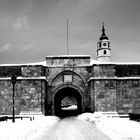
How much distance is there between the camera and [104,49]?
56.9m

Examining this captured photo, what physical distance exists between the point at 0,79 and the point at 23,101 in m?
2.78

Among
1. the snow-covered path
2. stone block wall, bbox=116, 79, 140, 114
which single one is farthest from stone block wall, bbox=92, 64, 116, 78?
the snow-covered path

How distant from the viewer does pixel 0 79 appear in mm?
24953

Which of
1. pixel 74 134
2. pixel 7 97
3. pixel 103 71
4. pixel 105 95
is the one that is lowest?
pixel 74 134

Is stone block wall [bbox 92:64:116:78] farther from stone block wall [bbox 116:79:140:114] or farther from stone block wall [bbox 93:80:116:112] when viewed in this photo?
stone block wall [bbox 116:79:140:114]

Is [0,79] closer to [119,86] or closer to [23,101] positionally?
[23,101]

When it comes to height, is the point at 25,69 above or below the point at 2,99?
above

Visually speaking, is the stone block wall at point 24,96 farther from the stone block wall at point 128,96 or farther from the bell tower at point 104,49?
the bell tower at point 104,49

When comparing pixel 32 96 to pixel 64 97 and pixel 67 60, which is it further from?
pixel 64 97

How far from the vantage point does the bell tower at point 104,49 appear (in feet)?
186

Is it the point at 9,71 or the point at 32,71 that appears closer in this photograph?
the point at 32,71

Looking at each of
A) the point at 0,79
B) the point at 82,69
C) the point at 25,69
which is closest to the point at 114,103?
the point at 82,69

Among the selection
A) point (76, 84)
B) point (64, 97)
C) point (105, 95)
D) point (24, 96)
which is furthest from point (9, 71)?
point (64, 97)

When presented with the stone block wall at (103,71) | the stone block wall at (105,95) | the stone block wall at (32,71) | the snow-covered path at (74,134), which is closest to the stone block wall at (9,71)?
the stone block wall at (32,71)
